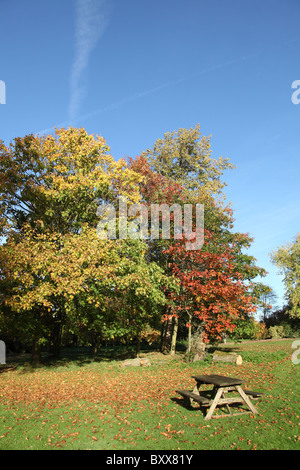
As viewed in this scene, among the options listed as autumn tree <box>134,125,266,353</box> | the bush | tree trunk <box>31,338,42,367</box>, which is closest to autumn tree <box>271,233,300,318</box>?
the bush

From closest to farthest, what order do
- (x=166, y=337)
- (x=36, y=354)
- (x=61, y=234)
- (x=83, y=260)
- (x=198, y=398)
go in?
(x=198, y=398) < (x=83, y=260) < (x=61, y=234) < (x=36, y=354) < (x=166, y=337)

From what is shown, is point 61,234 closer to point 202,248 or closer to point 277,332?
point 202,248

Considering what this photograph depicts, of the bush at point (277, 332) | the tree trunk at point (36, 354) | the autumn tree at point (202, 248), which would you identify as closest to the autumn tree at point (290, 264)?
the bush at point (277, 332)

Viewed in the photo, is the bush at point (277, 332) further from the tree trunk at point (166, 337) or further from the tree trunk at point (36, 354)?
the tree trunk at point (36, 354)

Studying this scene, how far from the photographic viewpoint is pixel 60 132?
52.8ft

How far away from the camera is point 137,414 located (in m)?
7.71

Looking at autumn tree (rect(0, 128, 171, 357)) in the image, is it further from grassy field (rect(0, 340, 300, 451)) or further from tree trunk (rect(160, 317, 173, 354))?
tree trunk (rect(160, 317, 173, 354))

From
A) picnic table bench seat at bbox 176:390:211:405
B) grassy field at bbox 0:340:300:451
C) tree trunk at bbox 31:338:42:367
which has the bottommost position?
tree trunk at bbox 31:338:42:367

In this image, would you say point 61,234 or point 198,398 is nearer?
point 198,398

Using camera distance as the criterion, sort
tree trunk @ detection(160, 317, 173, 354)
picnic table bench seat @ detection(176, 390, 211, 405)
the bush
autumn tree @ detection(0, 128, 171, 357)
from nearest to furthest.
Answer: picnic table bench seat @ detection(176, 390, 211, 405) < autumn tree @ detection(0, 128, 171, 357) < tree trunk @ detection(160, 317, 173, 354) < the bush

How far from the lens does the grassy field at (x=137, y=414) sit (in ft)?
19.9

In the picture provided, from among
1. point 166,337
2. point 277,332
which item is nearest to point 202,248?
point 166,337

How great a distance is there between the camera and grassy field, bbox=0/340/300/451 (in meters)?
6.05
